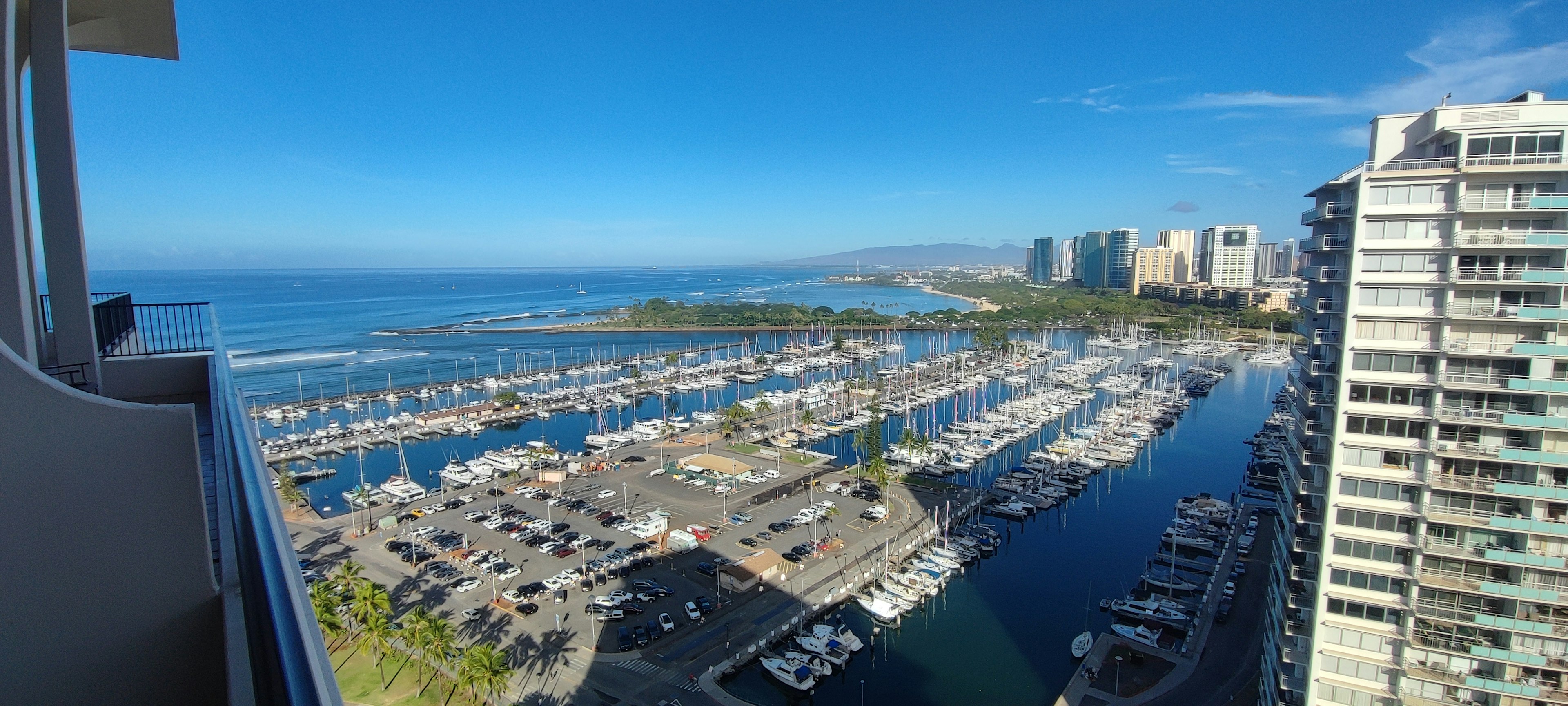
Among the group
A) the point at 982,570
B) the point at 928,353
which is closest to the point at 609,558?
the point at 982,570

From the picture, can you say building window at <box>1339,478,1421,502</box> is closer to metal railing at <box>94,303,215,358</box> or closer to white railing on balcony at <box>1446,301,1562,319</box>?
white railing on balcony at <box>1446,301,1562,319</box>

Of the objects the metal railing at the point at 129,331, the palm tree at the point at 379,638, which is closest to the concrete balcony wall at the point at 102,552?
the metal railing at the point at 129,331

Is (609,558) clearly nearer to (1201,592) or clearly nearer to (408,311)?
(1201,592)

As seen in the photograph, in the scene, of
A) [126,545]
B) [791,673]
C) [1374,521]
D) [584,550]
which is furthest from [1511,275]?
[584,550]

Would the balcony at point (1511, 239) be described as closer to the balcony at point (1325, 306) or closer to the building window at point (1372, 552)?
the balcony at point (1325, 306)

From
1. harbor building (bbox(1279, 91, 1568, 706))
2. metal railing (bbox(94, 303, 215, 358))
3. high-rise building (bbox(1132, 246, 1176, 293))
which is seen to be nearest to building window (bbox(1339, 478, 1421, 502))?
harbor building (bbox(1279, 91, 1568, 706))
